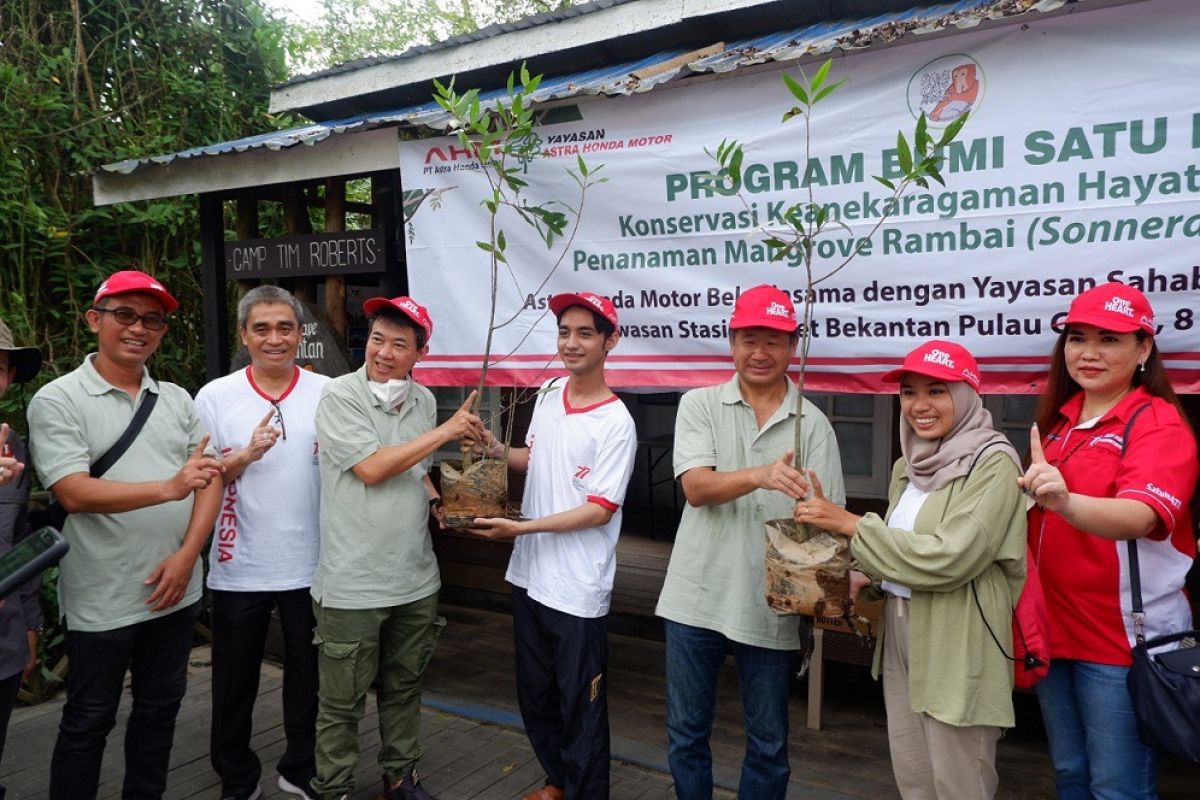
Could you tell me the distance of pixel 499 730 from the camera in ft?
14.3

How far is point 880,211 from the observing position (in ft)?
10.2

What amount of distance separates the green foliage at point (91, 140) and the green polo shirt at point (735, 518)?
4.36 meters

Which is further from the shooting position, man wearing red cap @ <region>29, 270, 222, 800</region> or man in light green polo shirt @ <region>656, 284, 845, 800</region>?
man wearing red cap @ <region>29, 270, 222, 800</region>

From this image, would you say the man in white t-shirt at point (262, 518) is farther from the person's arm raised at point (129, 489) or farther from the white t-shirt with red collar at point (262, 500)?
the person's arm raised at point (129, 489)

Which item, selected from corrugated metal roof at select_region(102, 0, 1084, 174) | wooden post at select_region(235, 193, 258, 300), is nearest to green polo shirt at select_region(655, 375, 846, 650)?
corrugated metal roof at select_region(102, 0, 1084, 174)

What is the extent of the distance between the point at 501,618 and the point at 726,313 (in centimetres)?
363

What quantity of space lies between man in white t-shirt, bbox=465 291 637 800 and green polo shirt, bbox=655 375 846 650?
28 centimetres

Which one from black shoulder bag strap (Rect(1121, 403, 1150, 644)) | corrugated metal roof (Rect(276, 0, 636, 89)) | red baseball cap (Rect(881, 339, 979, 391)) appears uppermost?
corrugated metal roof (Rect(276, 0, 636, 89))

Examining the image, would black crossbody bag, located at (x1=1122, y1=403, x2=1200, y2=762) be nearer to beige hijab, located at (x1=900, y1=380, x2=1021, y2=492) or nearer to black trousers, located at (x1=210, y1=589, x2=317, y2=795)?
beige hijab, located at (x1=900, y1=380, x2=1021, y2=492)

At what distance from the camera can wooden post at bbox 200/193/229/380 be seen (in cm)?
527

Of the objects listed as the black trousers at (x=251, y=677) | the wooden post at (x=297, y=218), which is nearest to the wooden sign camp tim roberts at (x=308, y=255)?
the wooden post at (x=297, y=218)

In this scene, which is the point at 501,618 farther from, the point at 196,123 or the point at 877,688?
the point at 196,123

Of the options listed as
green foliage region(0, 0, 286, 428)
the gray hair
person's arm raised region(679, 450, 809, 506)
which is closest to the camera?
person's arm raised region(679, 450, 809, 506)

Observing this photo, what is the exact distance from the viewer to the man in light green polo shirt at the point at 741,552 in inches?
109
